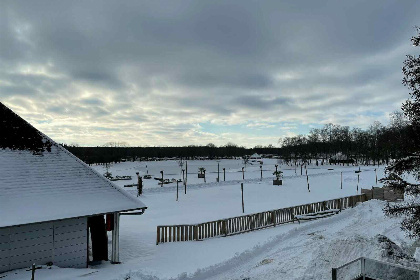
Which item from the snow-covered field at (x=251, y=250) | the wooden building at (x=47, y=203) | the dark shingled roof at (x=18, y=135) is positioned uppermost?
the dark shingled roof at (x=18, y=135)

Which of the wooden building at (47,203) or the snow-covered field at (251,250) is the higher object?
the wooden building at (47,203)

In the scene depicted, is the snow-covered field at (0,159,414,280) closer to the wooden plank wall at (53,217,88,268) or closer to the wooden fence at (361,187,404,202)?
the wooden plank wall at (53,217,88,268)

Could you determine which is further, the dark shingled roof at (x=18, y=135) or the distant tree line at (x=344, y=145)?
the distant tree line at (x=344, y=145)

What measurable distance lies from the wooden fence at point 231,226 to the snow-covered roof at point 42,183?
3.38 m

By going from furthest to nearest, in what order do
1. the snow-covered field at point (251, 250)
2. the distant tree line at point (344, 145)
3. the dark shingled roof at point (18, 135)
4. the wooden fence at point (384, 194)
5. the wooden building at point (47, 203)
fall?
the distant tree line at point (344, 145) < the wooden fence at point (384, 194) < the dark shingled roof at point (18, 135) < the snow-covered field at point (251, 250) < the wooden building at point (47, 203)

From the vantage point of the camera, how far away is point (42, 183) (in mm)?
11820

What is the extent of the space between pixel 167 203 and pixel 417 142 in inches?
900

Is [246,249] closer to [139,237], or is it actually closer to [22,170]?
[139,237]

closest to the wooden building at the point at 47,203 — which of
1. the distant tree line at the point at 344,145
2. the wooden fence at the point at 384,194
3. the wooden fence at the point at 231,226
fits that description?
the wooden fence at the point at 231,226

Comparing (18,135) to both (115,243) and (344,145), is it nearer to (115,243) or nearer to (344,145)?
(115,243)

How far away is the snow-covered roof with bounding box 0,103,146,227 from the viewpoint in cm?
1056

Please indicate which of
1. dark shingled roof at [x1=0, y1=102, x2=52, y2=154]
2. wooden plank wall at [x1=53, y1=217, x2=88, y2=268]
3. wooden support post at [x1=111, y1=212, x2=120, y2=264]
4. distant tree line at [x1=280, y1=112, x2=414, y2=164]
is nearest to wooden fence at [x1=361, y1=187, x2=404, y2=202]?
wooden support post at [x1=111, y1=212, x2=120, y2=264]

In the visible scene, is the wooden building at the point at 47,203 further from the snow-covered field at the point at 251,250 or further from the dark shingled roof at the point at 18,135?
the snow-covered field at the point at 251,250

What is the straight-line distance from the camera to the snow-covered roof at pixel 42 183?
34.7 ft
